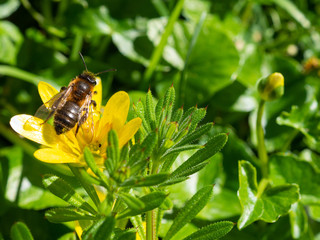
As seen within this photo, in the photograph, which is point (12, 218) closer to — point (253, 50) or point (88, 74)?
point (88, 74)

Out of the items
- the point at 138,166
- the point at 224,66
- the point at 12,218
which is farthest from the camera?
the point at 224,66

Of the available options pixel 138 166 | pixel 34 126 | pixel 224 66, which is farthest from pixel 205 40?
pixel 138 166

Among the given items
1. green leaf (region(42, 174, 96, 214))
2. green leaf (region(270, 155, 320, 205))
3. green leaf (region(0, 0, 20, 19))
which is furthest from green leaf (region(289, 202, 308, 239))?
green leaf (region(0, 0, 20, 19))

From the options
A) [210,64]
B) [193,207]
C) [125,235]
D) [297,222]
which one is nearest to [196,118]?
[193,207]

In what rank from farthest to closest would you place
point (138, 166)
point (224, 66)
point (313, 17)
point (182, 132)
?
1. point (313, 17)
2. point (224, 66)
3. point (182, 132)
4. point (138, 166)

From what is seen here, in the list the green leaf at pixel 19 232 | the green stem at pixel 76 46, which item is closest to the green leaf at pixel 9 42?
the green stem at pixel 76 46

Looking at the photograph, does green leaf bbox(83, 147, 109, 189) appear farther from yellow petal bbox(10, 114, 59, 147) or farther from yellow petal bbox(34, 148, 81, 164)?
yellow petal bbox(10, 114, 59, 147)
